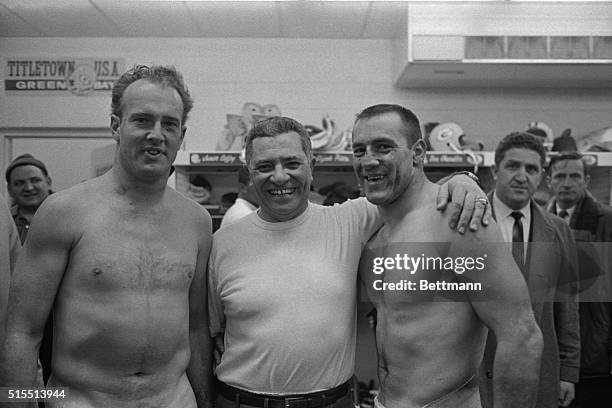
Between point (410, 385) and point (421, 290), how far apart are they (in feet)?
0.61

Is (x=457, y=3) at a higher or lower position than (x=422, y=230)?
higher

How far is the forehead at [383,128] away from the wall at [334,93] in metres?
2.12

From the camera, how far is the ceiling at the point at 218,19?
2574 millimetres

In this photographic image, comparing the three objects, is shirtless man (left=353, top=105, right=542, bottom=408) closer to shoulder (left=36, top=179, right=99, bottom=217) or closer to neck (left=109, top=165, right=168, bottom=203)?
neck (left=109, top=165, right=168, bottom=203)

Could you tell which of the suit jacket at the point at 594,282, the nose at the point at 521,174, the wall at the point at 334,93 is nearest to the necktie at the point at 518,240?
the nose at the point at 521,174

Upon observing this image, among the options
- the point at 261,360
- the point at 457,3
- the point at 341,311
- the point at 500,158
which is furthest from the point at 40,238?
Result: the point at 457,3

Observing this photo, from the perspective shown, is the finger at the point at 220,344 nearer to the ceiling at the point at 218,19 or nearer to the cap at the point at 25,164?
the cap at the point at 25,164

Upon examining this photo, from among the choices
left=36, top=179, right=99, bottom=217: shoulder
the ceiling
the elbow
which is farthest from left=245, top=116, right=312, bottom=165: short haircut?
the ceiling

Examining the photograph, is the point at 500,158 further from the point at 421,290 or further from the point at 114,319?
the point at 114,319

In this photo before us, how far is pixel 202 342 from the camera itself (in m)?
1.25

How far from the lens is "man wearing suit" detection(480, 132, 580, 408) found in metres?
1.50

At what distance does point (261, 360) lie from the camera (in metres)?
1.12

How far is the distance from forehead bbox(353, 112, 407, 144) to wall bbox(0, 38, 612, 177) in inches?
83.4

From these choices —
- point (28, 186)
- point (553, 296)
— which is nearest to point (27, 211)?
point (28, 186)
